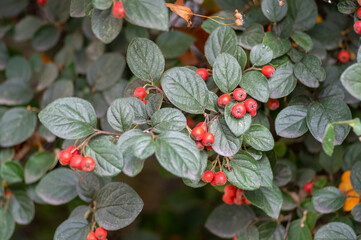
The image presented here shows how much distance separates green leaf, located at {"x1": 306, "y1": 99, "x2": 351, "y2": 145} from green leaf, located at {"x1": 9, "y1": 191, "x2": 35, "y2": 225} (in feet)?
3.24

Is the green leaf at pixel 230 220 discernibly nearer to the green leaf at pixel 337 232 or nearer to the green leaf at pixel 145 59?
the green leaf at pixel 337 232

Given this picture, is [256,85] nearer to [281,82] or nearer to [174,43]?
[281,82]

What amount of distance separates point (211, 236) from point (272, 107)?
1150mm

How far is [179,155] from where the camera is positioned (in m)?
0.78

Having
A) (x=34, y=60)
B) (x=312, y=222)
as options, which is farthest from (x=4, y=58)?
(x=312, y=222)

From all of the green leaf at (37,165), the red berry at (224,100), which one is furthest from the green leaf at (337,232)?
the green leaf at (37,165)

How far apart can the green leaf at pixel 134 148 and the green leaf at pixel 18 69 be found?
0.82 m

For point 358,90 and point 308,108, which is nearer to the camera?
point 358,90

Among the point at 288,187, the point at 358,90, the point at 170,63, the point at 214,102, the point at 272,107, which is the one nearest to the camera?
the point at 358,90

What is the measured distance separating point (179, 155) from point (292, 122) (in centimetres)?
39

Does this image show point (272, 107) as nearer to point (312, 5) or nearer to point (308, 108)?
point (308, 108)

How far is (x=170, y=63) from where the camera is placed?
1.36 metres

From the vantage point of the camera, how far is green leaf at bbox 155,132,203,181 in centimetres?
77

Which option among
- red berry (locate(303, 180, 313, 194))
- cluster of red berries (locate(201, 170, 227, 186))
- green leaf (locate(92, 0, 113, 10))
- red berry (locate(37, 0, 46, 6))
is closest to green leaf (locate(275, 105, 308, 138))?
cluster of red berries (locate(201, 170, 227, 186))
